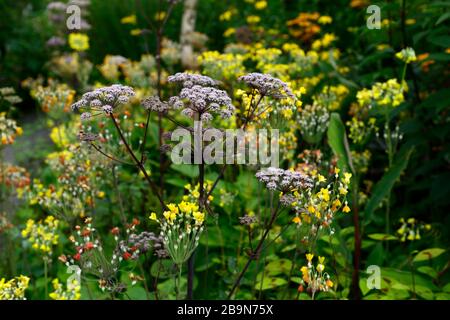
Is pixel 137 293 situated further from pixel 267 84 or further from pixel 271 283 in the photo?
pixel 267 84

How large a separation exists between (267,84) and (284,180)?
1.27 feet

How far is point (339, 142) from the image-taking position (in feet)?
11.5

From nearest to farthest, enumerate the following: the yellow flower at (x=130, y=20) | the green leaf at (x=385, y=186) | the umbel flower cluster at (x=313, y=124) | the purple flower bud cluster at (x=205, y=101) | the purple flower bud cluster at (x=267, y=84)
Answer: the purple flower bud cluster at (x=205, y=101), the purple flower bud cluster at (x=267, y=84), the green leaf at (x=385, y=186), the umbel flower cluster at (x=313, y=124), the yellow flower at (x=130, y=20)

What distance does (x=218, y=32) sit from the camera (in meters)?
9.64

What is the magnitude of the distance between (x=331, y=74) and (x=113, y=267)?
280 cm

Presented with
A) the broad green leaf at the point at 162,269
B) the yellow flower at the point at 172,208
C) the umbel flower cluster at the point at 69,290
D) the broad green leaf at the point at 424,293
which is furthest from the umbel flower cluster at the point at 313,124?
the umbel flower cluster at the point at 69,290

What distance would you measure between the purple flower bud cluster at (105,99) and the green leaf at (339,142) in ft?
4.79

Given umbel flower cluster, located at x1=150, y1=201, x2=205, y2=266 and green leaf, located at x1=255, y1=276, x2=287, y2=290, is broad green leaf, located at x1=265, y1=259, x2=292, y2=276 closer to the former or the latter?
green leaf, located at x1=255, y1=276, x2=287, y2=290

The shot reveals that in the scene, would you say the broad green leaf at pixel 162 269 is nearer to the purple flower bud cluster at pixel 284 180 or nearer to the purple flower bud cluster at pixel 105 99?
the purple flower bud cluster at pixel 284 180

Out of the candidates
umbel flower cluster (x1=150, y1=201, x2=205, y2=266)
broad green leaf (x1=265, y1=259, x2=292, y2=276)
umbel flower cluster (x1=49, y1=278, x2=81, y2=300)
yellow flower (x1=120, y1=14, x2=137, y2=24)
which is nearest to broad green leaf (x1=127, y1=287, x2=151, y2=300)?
umbel flower cluster (x1=49, y1=278, x2=81, y2=300)

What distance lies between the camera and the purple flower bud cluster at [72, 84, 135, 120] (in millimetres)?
2322

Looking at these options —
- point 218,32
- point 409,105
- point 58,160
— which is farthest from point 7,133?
point 218,32

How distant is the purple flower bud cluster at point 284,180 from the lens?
7.88 feet

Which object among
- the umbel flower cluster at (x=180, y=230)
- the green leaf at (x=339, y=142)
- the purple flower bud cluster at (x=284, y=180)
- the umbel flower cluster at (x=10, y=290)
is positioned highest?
the green leaf at (x=339, y=142)
